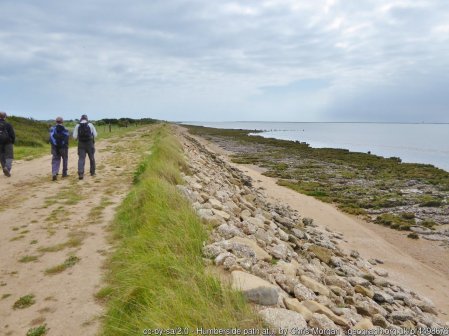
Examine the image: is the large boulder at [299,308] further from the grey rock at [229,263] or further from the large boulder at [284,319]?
the grey rock at [229,263]

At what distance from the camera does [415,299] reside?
6.80 meters

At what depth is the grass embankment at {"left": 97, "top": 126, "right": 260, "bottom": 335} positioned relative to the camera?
124 inches

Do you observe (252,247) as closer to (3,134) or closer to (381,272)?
(381,272)

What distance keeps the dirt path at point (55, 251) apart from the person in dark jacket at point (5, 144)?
3.27ft

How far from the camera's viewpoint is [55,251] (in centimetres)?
580

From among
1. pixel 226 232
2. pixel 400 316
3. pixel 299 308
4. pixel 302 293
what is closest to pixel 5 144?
pixel 226 232

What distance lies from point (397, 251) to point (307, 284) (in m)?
6.60

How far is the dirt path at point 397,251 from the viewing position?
26.0 ft

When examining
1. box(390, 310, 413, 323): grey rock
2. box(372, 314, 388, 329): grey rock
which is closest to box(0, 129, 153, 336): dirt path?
box(372, 314, 388, 329): grey rock

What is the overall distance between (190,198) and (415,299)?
16.4 ft

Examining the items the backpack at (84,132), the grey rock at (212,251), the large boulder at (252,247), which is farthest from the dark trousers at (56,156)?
the grey rock at (212,251)

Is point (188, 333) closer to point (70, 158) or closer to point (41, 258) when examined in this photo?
point (41, 258)

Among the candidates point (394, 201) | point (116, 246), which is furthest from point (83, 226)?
point (394, 201)

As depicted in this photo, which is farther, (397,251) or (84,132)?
(84,132)
